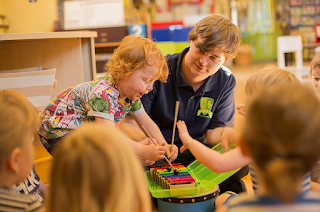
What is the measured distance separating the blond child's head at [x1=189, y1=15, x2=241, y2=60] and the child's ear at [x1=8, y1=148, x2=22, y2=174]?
0.89 metres

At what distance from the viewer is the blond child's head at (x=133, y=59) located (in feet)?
3.67

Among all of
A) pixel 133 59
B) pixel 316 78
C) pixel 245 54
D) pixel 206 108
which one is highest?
pixel 245 54

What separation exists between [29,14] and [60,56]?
2.79m

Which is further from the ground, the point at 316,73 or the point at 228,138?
the point at 316,73

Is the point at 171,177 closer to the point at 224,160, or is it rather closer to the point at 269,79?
the point at 224,160

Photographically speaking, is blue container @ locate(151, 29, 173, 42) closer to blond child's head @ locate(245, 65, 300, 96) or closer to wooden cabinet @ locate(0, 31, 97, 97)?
wooden cabinet @ locate(0, 31, 97, 97)

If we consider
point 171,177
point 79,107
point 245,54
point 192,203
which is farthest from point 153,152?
point 245,54

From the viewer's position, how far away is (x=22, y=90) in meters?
1.24

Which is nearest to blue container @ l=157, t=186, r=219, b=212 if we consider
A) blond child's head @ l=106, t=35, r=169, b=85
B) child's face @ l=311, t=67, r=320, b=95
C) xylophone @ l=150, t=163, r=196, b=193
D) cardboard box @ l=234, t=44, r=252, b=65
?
xylophone @ l=150, t=163, r=196, b=193

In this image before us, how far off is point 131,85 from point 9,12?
11.0 ft

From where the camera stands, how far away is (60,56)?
1517mm

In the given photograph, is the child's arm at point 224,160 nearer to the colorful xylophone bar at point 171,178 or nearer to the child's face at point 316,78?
the colorful xylophone bar at point 171,178

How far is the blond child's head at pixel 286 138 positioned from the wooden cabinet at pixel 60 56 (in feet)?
3.63

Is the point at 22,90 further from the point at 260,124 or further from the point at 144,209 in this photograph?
the point at 260,124
